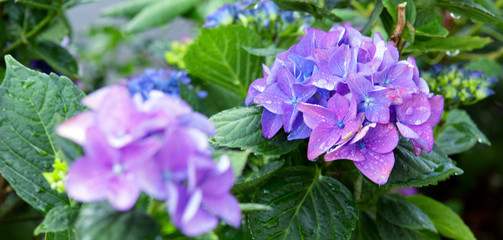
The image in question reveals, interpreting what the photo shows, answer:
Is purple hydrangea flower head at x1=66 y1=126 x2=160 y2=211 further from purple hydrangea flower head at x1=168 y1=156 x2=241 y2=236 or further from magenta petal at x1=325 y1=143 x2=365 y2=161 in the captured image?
magenta petal at x1=325 y1=143 x2=365 y2=161

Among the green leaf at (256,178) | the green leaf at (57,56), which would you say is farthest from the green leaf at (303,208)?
the green leaf at (57,56)

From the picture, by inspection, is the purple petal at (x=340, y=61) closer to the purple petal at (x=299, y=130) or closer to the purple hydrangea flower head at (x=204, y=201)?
the purple petal at (x=299, y=130)

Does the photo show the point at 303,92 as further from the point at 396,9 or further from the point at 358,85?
the point at 396,9

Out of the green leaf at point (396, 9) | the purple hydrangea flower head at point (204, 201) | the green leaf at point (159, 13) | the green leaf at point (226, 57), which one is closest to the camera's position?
the purple hydrangea flower head at point (204, 201)

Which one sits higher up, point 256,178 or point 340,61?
point 340,61

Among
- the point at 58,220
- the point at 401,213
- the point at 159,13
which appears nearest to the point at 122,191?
the point at 58,220

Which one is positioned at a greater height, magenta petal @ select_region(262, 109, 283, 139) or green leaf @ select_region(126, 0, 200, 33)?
magenta petal @ select_region(262, 109, 283, 139)

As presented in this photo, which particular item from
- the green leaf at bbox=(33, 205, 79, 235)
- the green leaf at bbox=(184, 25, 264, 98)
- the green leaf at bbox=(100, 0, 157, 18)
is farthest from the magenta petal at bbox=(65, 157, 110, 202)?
the green leaf at bbox=(100, 0, 157, 18)
